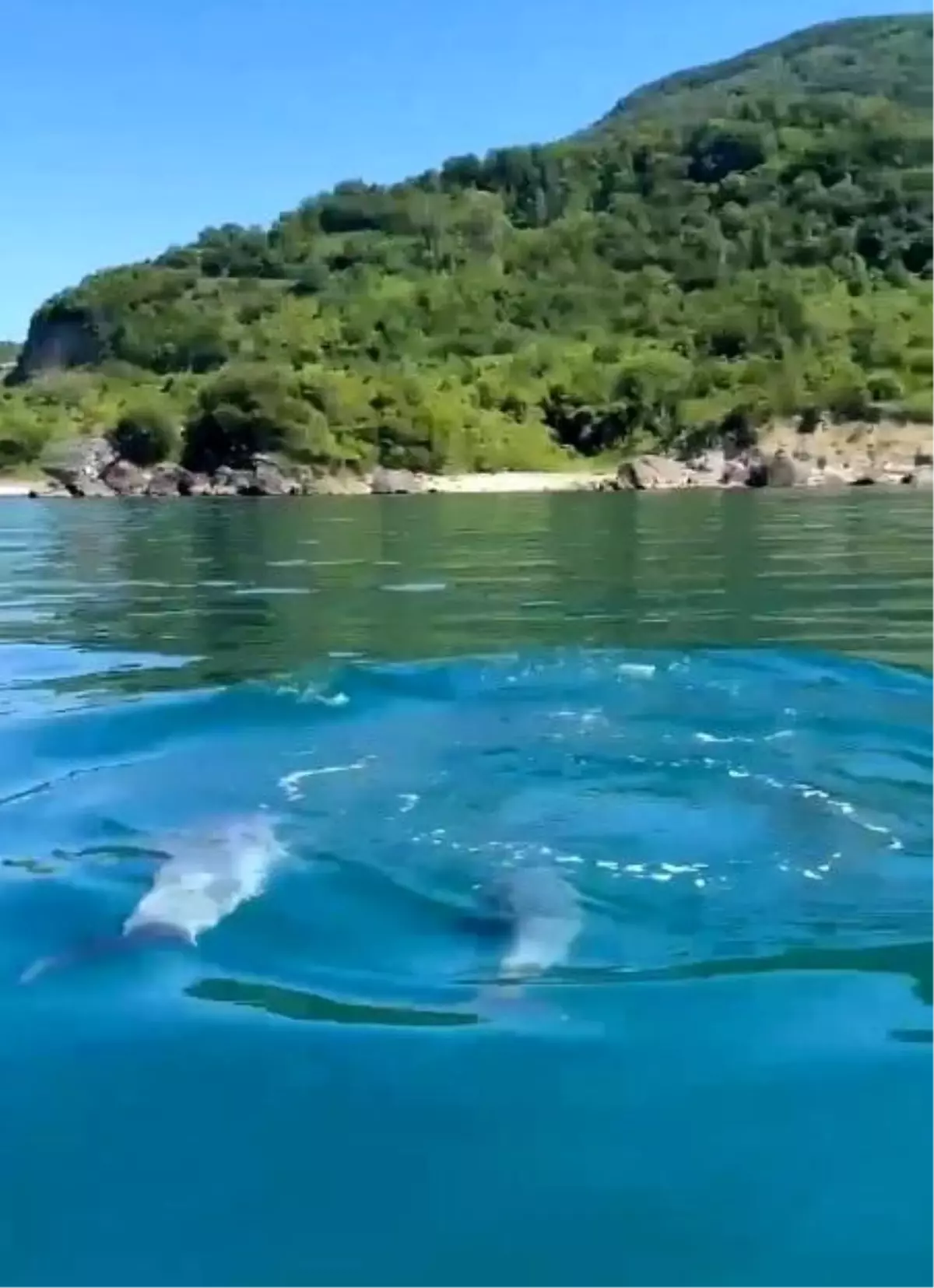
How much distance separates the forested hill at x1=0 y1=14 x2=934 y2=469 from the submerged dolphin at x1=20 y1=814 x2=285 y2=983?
8009 centimetres

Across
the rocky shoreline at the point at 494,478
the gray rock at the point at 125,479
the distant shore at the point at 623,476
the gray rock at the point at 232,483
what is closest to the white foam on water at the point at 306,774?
the rocky shoreline at the point at 494,478

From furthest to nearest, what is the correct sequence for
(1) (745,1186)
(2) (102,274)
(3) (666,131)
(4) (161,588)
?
(3) (666,131), (2) (102,274), (4) (161,588), (1) (745,1186)

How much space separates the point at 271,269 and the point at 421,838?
17010 centimetres

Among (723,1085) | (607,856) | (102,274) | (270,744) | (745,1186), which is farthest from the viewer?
(102,274)

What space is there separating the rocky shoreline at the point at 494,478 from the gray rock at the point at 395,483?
6 centimetres

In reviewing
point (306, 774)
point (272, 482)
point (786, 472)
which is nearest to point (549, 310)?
point (272, 482)

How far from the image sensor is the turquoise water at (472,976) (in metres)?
4.02

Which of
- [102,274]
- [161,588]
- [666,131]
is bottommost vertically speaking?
[161,588]

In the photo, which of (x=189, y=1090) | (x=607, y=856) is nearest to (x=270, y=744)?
(x=607, y=856)

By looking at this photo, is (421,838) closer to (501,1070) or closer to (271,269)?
(501,1070)

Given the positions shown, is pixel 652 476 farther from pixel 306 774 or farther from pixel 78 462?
pixel 306 774

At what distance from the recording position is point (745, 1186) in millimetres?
4145

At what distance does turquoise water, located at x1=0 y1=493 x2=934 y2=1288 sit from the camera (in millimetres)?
4023

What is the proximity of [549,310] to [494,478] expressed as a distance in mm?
59646
